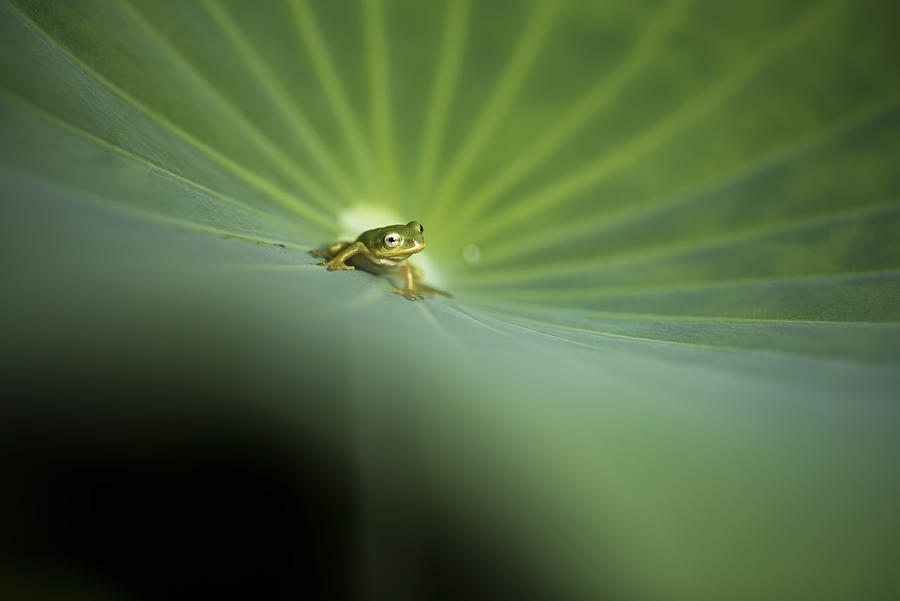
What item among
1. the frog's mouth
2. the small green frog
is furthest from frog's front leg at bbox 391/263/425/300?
the frog's mouth

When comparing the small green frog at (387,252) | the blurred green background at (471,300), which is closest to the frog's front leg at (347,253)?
the small green frog at (387,252)

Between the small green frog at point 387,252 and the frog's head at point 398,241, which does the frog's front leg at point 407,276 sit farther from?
the frog's head at point 398,241

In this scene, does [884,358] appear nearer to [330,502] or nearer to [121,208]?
[330,502]

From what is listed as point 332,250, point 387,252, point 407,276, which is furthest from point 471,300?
point 332,250

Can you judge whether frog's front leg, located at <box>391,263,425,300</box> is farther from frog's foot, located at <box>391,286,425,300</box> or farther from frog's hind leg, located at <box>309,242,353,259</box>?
frog's hind leg, located at <box>309,242,353,259</box>

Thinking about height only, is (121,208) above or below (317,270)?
above

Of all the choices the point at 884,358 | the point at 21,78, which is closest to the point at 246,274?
the point at 21,78

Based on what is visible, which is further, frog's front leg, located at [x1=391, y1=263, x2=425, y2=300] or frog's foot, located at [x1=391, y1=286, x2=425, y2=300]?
frog's front leg, located at [x1=391, y1=263, x2=425, y2=300]
